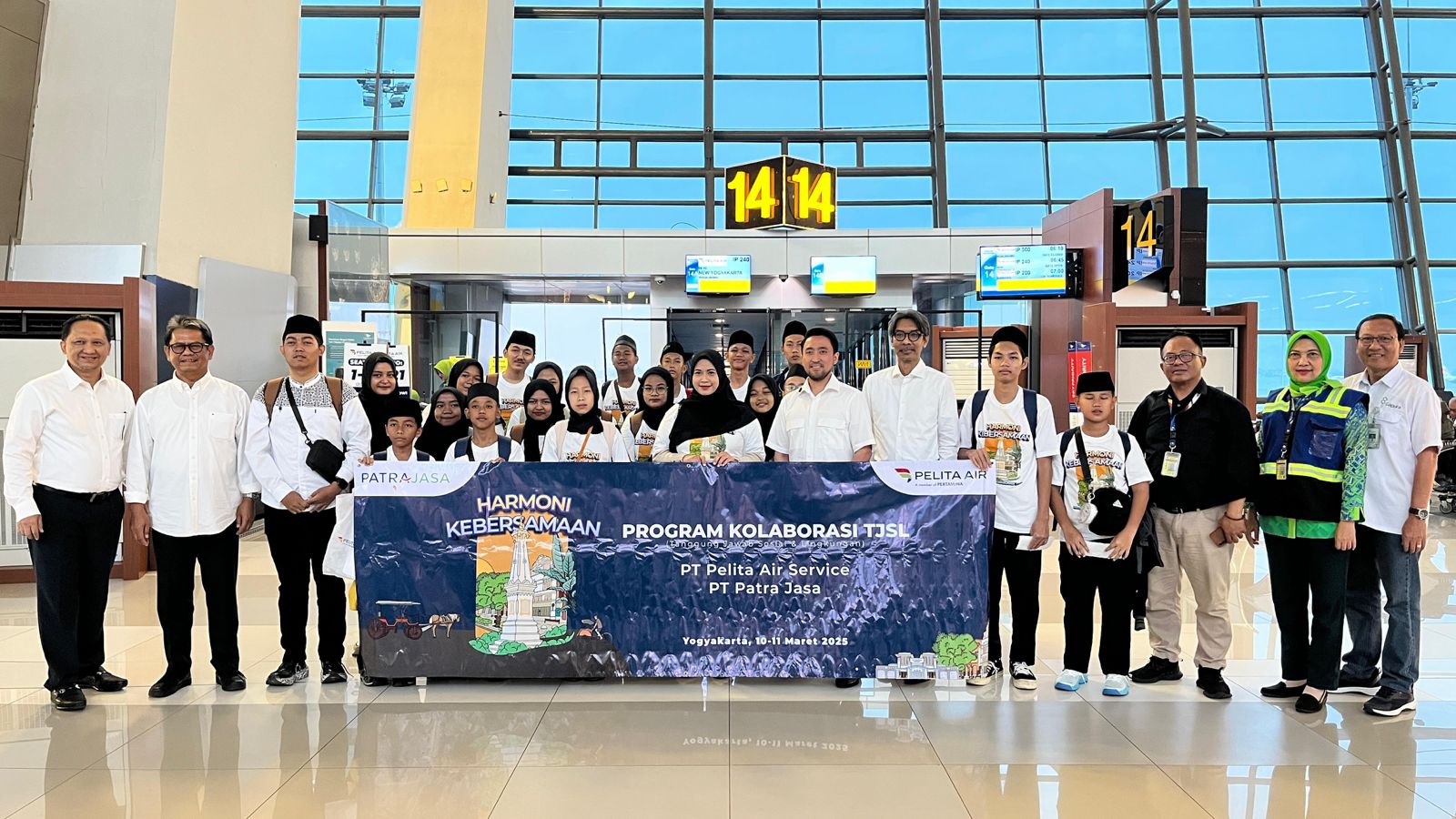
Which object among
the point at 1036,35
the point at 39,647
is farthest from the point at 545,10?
the point at 39,647

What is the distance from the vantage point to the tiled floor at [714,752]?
9.64 feet

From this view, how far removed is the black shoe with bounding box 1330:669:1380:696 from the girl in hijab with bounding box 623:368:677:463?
3225 millimetres

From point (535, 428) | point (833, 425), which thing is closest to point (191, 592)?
point (535, 428)

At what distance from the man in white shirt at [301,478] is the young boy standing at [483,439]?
41 cm

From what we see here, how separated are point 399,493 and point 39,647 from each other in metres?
2.45

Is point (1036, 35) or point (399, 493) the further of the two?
point (1036, 35)

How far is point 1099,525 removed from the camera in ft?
12.9

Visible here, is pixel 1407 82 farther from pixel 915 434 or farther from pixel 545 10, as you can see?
pixel 915 434

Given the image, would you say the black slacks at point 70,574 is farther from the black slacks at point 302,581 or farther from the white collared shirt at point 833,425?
the white collared shirt at point 833,425

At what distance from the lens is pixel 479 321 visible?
13438 mm

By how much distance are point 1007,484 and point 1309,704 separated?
144 cm

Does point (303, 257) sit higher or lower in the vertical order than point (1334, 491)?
higher

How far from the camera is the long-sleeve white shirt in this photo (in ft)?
13.2

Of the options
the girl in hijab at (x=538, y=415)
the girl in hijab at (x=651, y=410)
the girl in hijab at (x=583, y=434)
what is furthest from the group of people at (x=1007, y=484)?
the girl in hijab at (x=651, y=410)
